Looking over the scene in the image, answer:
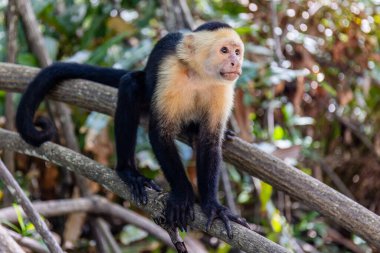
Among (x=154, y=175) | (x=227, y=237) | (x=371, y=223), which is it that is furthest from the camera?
(x=154, y=175)

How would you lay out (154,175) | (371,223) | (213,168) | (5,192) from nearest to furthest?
1. (371,223)
2. (213,168)
3. (5,192)
4. (154,175)

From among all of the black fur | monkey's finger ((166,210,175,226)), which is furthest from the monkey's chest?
monkey's finger ((166,210,175,226))

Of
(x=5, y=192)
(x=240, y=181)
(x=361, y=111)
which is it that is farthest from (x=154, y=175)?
(x=361, y=111)

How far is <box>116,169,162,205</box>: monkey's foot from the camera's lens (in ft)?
10.4

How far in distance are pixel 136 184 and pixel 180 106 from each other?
20.6 inches

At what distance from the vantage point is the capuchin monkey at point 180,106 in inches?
130

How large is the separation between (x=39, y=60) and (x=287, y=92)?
84.4 inches

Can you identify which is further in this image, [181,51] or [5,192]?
[5,192]

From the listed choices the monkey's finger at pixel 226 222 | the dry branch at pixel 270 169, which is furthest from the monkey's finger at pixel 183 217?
the dry branch at pixel 270 169

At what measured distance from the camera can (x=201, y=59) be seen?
347 centimetres

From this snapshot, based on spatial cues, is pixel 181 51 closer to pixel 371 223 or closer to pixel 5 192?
pixel 371 223

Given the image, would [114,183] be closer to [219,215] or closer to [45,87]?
[219,215]

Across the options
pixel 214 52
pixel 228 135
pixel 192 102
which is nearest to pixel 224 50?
pixel 214 52

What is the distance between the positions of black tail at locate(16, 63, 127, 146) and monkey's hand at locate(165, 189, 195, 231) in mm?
938
